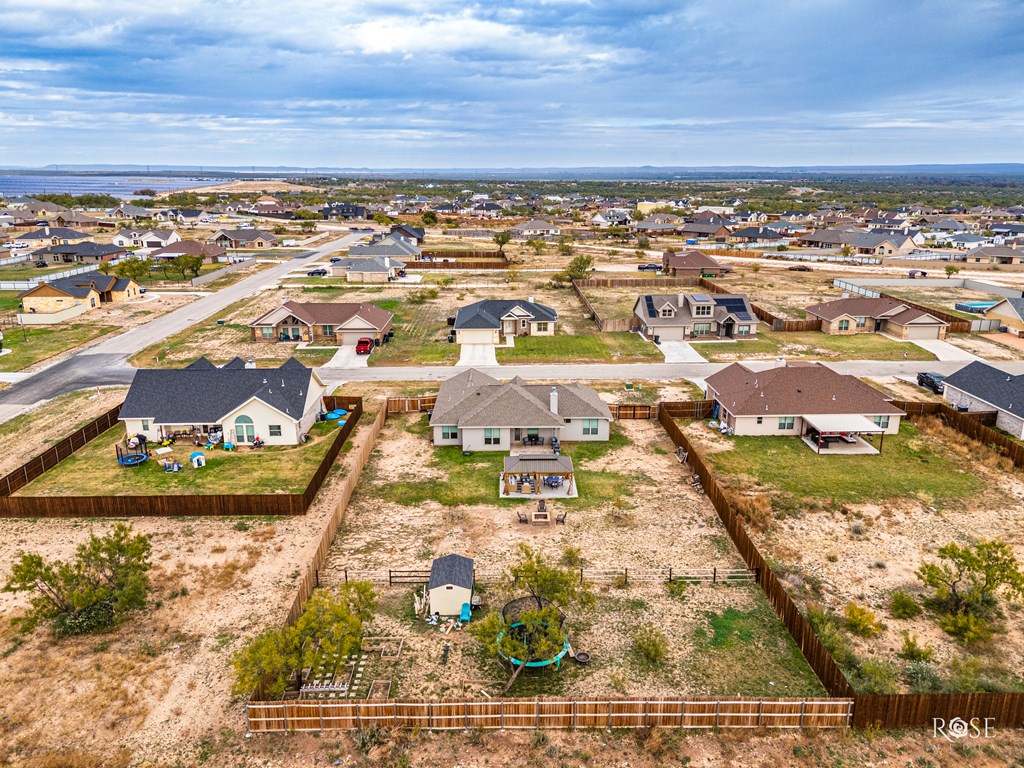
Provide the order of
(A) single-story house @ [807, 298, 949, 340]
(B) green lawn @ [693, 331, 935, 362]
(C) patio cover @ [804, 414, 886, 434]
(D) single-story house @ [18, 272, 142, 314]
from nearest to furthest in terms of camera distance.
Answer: (C) patio cover @ [804, 414, 886, 434] → (B) green lawn @ [693, 331, 935, 362] → (A) single-story house @ [807, 298, 949, 340] → (D) single-story house @ [18, 272, 142, 314]

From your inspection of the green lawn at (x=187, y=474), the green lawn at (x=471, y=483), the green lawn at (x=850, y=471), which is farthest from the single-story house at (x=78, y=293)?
the green lawn at (x=850, y=471)

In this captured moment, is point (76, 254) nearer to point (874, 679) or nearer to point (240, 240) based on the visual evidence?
point (240, 240)

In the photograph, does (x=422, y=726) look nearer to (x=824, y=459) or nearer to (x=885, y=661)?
(x=885, y=661)

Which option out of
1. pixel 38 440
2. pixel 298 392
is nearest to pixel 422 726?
pixel 298 392

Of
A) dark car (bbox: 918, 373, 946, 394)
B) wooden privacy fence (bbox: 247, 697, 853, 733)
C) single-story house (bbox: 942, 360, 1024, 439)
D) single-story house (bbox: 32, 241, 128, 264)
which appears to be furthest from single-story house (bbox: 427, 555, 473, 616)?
single-story house (bbox: 32, 241, 128, 264)

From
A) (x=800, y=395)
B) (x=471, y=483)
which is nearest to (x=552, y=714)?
(x=471, y=483)

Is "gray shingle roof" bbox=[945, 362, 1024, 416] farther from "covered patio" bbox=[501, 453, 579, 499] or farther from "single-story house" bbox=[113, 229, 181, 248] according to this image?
"single-story house" bbox=[113, 229, 181, 248]

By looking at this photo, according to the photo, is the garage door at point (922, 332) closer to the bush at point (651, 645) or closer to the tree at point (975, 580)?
the tree at point (975, 580)

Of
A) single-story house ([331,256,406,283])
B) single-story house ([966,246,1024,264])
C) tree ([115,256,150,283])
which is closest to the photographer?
tree ([115,256,150,283])
